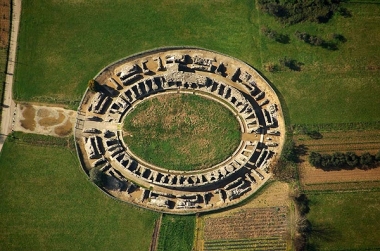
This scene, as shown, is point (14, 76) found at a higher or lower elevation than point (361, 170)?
higher

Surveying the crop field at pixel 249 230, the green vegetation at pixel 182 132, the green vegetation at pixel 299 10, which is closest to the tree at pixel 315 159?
the crop field at pixel 249 230

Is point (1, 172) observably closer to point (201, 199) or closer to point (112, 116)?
point (112, 116)

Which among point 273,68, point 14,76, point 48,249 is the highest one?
point 273,68

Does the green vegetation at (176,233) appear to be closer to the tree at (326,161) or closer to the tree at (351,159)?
the tree at (326,161)

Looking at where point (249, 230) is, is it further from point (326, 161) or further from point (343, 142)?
point (343, 142)

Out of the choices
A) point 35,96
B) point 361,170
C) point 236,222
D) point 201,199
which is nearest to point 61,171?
point 35,96

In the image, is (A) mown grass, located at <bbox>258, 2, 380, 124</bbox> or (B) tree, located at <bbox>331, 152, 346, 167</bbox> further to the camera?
(A) mown grass, located at <bbox>258, 2, 380, 124</bbox>

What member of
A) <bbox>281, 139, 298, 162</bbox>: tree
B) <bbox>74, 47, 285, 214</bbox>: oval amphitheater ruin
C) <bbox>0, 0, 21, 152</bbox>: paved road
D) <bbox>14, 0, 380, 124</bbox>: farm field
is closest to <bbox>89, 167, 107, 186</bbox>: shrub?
<bbox>74, 47, 285, 214</bbox>: oval amphitheater ruin

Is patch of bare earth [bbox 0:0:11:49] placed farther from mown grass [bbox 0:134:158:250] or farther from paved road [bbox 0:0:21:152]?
mown grass [bbox 0:134:158:250]
